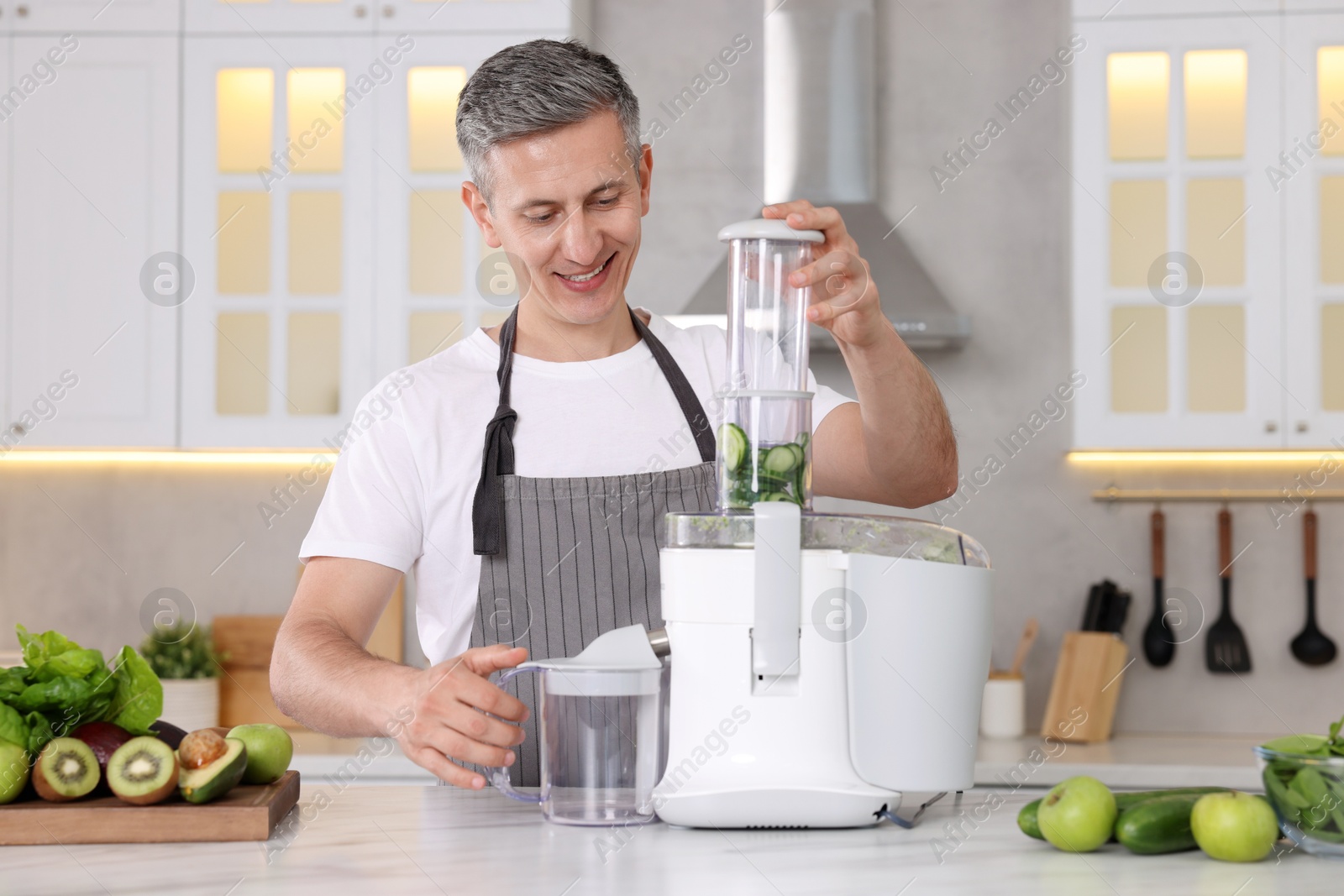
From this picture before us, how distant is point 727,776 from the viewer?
974 mm

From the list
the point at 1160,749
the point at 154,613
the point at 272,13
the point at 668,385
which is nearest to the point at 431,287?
the point at 272,13

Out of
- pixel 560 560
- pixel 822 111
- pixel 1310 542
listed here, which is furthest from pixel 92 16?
pixel 1310 542

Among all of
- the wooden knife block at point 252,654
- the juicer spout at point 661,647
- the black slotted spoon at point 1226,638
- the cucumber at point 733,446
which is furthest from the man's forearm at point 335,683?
the black slotted spoon at point 1226,638

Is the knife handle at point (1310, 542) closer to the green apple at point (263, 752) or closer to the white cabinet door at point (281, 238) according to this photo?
the white cabinet door at point (281, 238)

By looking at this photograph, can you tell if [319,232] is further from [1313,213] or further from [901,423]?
[1313,213]

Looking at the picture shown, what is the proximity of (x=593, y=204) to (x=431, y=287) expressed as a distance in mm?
1500

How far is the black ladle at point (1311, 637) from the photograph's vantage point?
288cm

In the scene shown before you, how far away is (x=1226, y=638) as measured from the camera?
9.49ft

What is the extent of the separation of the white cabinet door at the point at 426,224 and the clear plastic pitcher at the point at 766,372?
1.70 m

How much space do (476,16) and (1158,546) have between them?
1.96 meters

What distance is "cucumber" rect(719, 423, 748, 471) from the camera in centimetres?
104

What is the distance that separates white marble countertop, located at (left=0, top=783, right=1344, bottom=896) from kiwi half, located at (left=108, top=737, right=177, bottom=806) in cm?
4

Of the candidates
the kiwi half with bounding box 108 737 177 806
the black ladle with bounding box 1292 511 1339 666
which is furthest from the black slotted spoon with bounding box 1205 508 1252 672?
the kiwi half with bounding box 108 737 177 806

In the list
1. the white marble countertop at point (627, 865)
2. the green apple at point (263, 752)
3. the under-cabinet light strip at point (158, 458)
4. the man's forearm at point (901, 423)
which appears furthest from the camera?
the under-cabinet light strip at point (158, 458)
